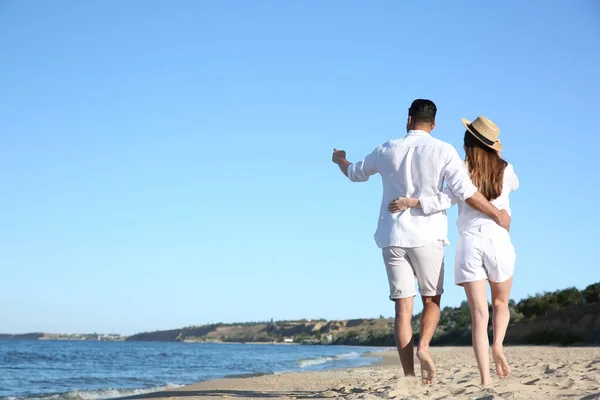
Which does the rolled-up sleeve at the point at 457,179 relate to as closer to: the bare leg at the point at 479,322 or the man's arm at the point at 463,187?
the man's arm at the point at 463,187

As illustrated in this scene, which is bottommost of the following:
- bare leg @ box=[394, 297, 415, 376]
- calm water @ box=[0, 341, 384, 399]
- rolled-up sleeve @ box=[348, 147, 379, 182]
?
calm water @ box=[0, 341, 384, 399]

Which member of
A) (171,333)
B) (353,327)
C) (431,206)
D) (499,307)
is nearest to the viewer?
(431,206)

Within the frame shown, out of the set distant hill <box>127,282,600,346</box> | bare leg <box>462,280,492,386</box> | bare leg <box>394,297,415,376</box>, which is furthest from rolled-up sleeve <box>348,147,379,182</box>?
distant hill <box>127,282,600,346</box>

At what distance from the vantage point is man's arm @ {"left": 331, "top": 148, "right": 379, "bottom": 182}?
4.66 metres

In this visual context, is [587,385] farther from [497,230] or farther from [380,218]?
[380,218]

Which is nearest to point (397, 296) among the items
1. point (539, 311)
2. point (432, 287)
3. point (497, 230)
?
point (432, 287)

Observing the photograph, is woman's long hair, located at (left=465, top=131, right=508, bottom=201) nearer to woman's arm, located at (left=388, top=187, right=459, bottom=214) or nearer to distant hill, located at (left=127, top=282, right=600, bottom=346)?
woman's arm, located at (left=388, top=187, right=459, bottom=214)

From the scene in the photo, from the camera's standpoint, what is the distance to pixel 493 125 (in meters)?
4.68

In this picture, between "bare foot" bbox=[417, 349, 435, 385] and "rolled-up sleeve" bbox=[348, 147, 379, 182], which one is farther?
"rolled-up sleeve" bbox=[348, 147, 379, 182]

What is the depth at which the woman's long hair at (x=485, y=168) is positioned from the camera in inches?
181

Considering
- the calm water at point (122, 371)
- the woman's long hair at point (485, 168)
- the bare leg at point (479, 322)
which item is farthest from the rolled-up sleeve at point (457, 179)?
the calm water at point (122, 371)

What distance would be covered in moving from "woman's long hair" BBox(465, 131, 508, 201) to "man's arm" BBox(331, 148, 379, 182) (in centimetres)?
72

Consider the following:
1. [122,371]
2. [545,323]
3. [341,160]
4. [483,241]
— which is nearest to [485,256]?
[483,241]

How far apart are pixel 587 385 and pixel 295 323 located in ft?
390
